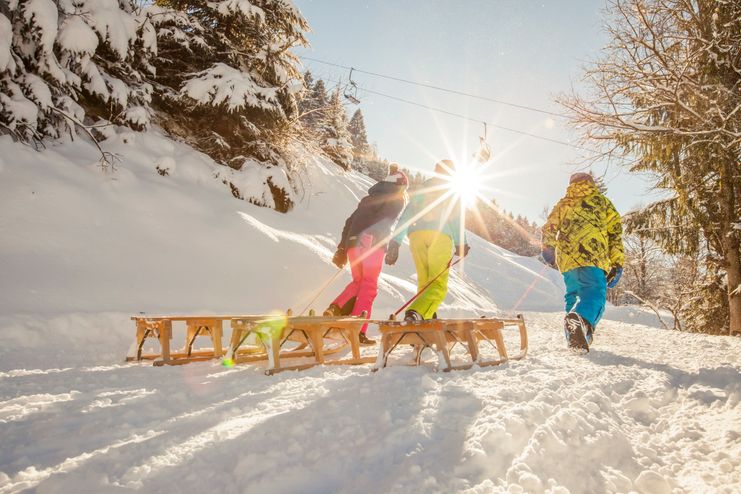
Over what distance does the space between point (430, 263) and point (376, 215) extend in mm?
1451

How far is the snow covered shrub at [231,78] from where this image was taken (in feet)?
31.8

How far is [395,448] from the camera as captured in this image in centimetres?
180

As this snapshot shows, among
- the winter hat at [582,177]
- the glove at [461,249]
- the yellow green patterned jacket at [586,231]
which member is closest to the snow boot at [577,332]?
the yellow green patterned jacket at [586,231]

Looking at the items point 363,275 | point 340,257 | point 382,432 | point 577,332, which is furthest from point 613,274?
point 382,432

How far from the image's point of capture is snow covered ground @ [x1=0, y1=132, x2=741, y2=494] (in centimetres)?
162

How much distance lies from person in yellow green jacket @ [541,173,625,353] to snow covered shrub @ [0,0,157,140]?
7.31 metres

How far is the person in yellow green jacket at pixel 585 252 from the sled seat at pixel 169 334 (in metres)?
3.55

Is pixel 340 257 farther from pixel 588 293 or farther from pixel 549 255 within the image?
pixel 588 293

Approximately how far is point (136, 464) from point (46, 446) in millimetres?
604

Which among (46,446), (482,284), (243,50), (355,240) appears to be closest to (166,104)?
(243,50)

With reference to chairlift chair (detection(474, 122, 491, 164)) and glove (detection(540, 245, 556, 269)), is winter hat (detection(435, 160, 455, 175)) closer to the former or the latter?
glove (detection(540, 245, 556, 269))

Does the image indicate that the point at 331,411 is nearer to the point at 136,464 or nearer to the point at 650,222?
the point at 136,464

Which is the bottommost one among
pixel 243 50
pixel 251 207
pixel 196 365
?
pixel 196 365

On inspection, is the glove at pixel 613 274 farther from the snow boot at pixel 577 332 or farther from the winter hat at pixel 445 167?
the winter hat at pixel 445 167
